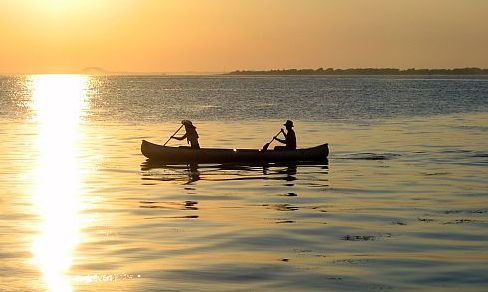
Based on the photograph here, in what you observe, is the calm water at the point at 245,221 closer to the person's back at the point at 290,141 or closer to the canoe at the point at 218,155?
the canoe at the point at 218,155

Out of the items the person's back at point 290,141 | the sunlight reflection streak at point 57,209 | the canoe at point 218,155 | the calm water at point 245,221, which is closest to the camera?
the calm water at point 245,221

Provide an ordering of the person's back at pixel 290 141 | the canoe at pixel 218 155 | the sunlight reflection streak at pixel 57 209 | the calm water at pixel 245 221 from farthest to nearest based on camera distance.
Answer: the person's back at pixel 290 141 < the canoe at pixel 218 155 < the sunlight reflection streak at pixel 57 209 < the calm water at pixel 245 221

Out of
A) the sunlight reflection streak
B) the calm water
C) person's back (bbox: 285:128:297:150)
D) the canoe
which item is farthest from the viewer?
person's back (bbox: 285:128:297:150)

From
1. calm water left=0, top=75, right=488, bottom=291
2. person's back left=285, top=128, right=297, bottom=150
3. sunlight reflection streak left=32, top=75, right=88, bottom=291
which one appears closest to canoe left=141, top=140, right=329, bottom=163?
person's back left=285, top=128, right=297, bottom=150

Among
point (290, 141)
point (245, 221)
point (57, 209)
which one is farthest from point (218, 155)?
point (245, 221)

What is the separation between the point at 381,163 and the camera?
117 feet

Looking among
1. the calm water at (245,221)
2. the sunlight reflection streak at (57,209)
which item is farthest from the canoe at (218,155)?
the sunlight reflection streak at (57,209)

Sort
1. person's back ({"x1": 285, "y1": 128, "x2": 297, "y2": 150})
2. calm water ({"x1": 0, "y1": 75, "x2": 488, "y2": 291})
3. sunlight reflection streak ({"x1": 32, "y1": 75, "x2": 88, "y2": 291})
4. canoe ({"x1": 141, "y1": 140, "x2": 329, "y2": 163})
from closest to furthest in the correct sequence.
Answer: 1. calm water ({"x1": 0, "y1": 75, "x2": 488, "y2": 291})
2. sunlight reflection streak ({"x1": 32, "y1": 75, "x2": 88, "y2": 291})
3. canoe ({"x1": 141, "y1": 140, "x2": 329, "y2": 163})
4. person's back ({"x1": 285, "y1": 128, "x2": 297, "y2": 150})

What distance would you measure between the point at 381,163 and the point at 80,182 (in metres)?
11.9

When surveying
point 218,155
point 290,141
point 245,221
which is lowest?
point 245,221

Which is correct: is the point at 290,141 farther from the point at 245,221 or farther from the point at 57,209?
the point at 245,221

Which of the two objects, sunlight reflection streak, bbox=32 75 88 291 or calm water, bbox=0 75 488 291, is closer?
calm water, bbox=0 75 488 291

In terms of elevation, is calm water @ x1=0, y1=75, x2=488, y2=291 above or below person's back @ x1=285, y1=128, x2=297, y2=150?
below

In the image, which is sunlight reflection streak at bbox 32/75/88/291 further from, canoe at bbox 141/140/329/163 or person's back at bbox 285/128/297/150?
person's back at bbox 285/128/297/150
